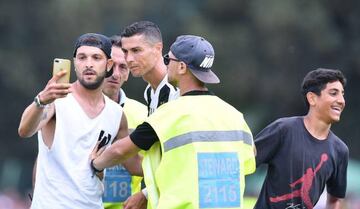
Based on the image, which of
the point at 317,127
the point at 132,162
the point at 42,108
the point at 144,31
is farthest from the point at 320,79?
the point at 42,108

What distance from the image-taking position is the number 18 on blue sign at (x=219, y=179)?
782 centimetres

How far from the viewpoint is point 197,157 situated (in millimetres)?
7809

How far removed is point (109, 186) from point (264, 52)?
2145 cm

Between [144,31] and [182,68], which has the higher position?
[144,31]

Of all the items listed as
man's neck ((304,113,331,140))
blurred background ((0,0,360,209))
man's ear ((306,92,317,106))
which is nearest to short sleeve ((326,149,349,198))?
man's neck ((304,113,331,140))

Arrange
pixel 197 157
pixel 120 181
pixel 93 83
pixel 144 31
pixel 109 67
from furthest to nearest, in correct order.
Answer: pixel 120 181
pixel 144 31
pixel 109 67
pixel 93 83
pixel 197 157

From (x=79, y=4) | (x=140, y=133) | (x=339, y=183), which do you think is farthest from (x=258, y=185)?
(x=140, y=133)

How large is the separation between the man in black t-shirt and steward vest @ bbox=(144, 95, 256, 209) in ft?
4.67

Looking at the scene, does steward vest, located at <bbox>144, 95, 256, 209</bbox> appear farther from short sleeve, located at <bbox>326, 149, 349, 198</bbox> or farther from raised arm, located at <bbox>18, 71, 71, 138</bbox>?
short sleeve, located at <bbox>326, 149, 349, 198</bbox>

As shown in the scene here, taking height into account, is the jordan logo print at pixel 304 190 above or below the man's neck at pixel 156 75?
below

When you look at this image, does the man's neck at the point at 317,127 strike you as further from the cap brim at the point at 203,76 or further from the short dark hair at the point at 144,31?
the cap brim at the point at 203,76

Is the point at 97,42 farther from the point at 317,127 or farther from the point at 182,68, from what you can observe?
the point at 317,127

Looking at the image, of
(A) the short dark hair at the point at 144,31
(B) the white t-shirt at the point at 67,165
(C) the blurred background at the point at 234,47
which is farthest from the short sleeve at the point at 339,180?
(C) the blurred background at the point at 234,47

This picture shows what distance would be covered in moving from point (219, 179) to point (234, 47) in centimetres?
2272
